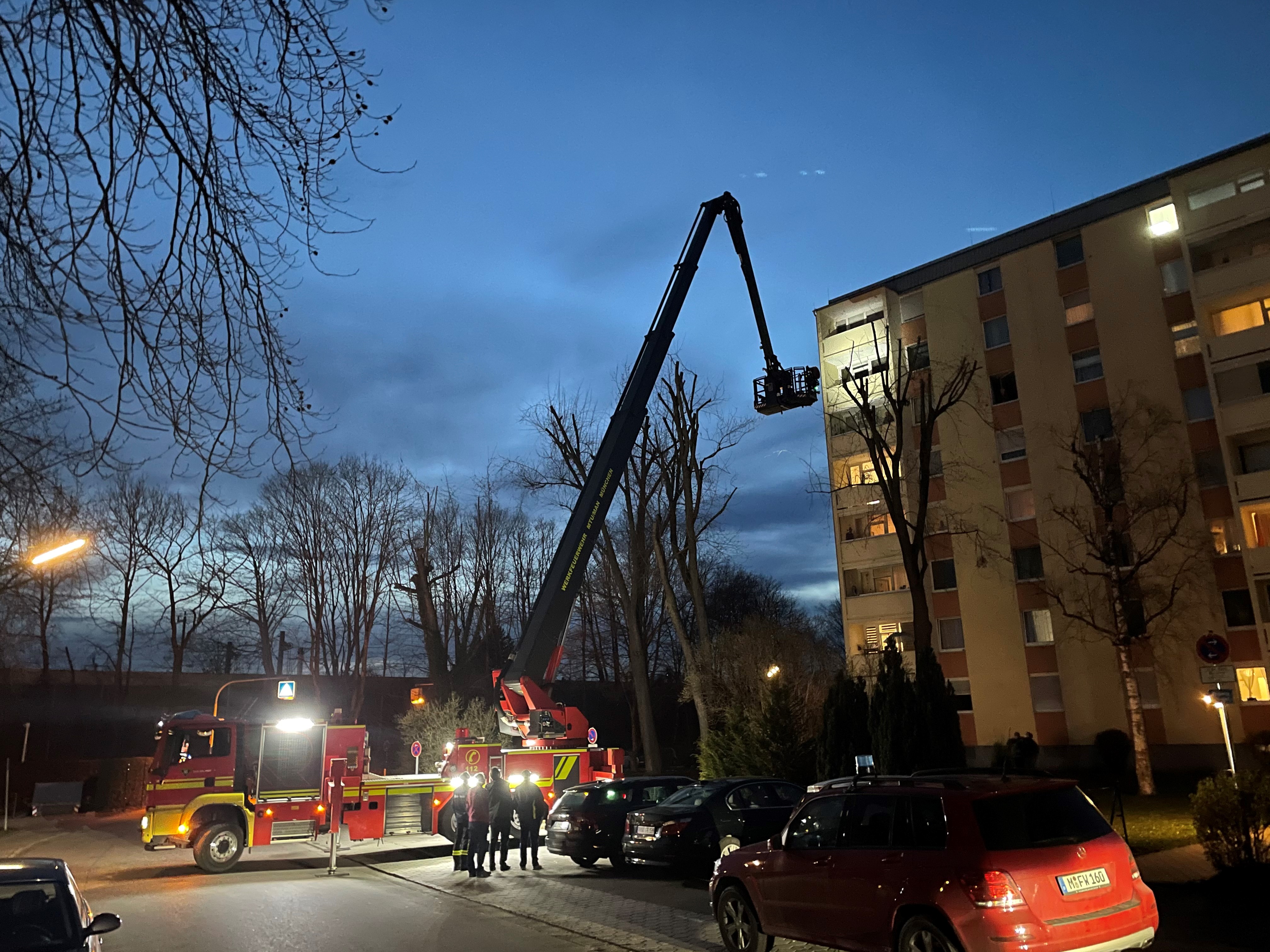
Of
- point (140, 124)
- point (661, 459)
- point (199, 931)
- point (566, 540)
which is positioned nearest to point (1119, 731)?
point (661, 459)

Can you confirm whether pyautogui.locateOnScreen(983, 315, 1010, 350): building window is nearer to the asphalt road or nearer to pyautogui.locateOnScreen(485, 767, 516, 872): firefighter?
the asphalt road

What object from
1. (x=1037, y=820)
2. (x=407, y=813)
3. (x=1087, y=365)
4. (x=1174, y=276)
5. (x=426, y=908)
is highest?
(x=1174, y=276)

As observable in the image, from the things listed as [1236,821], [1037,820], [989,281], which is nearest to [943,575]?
[989,281]

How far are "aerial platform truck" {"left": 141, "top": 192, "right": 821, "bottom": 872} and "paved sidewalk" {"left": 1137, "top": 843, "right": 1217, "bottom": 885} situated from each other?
903 centimetres

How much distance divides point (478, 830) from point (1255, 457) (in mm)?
26493

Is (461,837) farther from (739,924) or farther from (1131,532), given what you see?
(1131,532)

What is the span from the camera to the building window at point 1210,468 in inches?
1133

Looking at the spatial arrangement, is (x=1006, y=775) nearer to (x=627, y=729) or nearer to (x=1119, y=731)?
(x=1119, y=731)

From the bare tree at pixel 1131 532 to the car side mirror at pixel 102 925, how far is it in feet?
80.9

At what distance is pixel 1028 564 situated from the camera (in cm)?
3272

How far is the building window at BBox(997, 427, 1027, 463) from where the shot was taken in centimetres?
3353

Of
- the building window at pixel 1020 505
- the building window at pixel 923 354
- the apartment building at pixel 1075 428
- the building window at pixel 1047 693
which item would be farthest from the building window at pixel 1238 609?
the building window at pixel 923 354

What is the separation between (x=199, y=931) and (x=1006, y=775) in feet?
29.6

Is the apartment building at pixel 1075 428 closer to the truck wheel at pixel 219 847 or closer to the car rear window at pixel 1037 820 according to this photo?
the car rear window at pixel 1037 820
